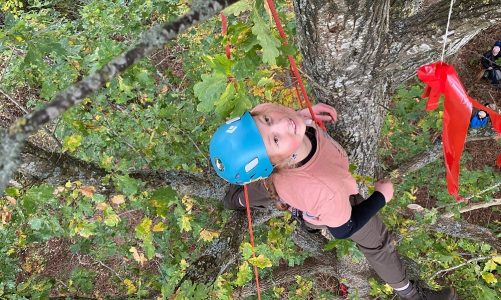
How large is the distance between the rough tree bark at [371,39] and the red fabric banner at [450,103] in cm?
17

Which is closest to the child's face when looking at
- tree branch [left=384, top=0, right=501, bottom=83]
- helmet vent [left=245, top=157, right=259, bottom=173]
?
helmet vent [left=245, top=157, right=259, bottom=173]

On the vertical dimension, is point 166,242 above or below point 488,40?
above

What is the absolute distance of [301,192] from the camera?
2.42 metres

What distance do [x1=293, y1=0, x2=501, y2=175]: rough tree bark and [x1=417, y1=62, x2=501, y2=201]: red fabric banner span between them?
0.17 meters

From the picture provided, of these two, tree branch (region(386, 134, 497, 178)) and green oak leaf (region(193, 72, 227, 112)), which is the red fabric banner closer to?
green oak leaf (region(193, 72, 227, 112))

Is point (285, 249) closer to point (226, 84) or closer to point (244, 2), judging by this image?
point (226, 84)

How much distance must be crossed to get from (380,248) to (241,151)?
5.27 feet

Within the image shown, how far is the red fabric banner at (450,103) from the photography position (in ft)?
6.32

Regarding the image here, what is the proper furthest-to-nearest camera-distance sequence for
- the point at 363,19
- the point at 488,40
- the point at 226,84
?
the point at 488,40, the point at 363,19, the point at 226,84

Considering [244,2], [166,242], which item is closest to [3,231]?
[166,242]

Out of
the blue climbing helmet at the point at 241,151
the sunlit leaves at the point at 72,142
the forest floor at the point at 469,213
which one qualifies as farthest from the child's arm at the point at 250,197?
the forest floor at the point at 469,213

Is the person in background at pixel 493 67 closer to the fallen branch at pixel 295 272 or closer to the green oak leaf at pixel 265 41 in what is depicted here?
the fallen branch at pixel 295 272

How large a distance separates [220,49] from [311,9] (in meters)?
2.28

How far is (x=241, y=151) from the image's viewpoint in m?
2.12
